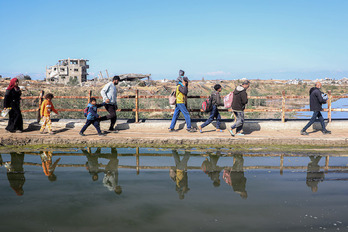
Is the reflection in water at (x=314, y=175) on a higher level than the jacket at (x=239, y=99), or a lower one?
lower

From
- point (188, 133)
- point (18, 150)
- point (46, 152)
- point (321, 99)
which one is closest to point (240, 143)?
point (188, 133)

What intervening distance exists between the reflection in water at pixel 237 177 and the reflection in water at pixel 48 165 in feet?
10.7

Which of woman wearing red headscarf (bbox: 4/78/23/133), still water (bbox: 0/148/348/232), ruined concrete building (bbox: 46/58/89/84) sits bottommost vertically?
still water (bbox: 0/148/348/232)

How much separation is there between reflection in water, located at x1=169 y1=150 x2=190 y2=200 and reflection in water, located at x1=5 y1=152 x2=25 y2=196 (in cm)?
261

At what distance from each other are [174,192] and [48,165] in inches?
131

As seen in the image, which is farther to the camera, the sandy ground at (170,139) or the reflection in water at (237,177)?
the sandy ground at (170,139)

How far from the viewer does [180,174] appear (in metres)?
7.18

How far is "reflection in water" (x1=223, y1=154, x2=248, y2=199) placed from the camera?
6150mm

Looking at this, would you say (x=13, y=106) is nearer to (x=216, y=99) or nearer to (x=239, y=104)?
(x=216, y=99)

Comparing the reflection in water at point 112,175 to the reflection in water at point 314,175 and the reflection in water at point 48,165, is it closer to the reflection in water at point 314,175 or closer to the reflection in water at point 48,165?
the reflection in water at point 48,165

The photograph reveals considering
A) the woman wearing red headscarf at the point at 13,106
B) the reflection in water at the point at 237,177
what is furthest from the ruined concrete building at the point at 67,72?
the reflection in water at the point at 237,177

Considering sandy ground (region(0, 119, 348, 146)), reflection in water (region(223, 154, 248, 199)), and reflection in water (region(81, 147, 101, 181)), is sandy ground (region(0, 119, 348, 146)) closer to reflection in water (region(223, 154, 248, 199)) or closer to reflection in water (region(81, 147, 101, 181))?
reflection in water (region(81, 147, 101, 181))

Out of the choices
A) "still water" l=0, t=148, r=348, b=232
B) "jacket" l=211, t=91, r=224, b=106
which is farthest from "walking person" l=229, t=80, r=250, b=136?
"still water" l=0, t=148, r=348, b=232

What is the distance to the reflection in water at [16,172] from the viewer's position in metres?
6.29
